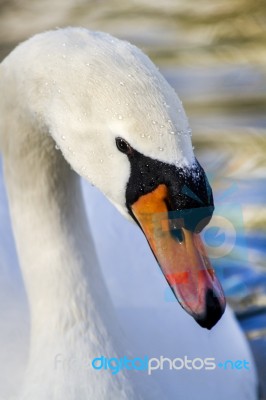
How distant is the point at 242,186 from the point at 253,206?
0.22ft

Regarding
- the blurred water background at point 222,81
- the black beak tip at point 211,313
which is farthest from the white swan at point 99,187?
the blurred water background at point 222,81

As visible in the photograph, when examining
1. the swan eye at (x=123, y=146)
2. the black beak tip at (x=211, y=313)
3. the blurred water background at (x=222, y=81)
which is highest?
the swan eye at (x=123, y=146)

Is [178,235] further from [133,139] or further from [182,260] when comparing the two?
[133,139]

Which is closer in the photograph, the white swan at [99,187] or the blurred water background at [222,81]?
the white swan at [99,187]

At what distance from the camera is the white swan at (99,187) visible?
1.31m

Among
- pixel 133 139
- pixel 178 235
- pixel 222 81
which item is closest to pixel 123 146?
pixel 133 139

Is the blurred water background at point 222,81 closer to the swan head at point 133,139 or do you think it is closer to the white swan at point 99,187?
the white swan at point 99,187

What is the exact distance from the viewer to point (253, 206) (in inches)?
94.1

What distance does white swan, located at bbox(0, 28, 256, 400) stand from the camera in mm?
1308

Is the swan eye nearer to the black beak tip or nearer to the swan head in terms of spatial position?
the swan head

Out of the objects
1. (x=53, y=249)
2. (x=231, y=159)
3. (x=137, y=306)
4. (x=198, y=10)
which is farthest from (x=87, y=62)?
(x=198, y=10)

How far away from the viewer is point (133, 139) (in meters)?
1.30

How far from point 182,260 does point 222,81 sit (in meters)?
1.68

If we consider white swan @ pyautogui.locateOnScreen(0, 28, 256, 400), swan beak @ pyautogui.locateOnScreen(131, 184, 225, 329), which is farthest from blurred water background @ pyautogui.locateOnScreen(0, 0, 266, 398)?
swan beak @ pyautogui.locateOnScreen(131, 184, 225, 329)
